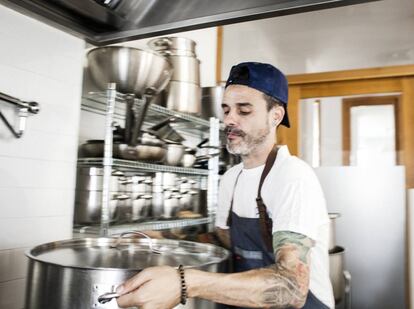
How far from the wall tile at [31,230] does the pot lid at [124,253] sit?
0.24m

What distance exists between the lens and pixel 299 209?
0.85m

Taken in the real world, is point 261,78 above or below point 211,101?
below

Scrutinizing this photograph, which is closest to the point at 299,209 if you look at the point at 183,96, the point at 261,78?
the point at 261,78

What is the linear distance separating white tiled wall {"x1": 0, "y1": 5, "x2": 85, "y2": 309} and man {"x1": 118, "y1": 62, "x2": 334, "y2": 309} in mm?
498

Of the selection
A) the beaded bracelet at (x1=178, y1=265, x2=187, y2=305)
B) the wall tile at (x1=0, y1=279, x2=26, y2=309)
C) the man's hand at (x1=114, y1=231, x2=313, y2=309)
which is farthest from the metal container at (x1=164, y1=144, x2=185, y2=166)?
the beaded bracelet at (x1=178, y1=265, x2=187, y2=305)

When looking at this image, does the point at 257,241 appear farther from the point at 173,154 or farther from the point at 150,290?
the point at 173,154

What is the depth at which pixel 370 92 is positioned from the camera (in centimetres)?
237

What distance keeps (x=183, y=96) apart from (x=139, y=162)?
43 cm

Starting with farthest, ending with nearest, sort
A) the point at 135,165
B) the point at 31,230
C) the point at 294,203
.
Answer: the point at 135,165, the point at 31,230, the point at 294,203

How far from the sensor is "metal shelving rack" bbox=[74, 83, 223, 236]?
1.24 metres

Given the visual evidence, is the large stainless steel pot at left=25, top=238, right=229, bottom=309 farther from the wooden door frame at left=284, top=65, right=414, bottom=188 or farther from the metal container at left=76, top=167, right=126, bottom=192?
the wooden door frame at left=284, top=65, right=414, bottom=188

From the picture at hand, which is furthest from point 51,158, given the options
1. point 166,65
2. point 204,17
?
point 204,17

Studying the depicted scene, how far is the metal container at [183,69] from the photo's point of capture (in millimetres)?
1638

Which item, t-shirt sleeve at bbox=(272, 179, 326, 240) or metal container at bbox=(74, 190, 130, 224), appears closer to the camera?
t-shirt sleeve at bbox=(272, 179, 326, 240)
